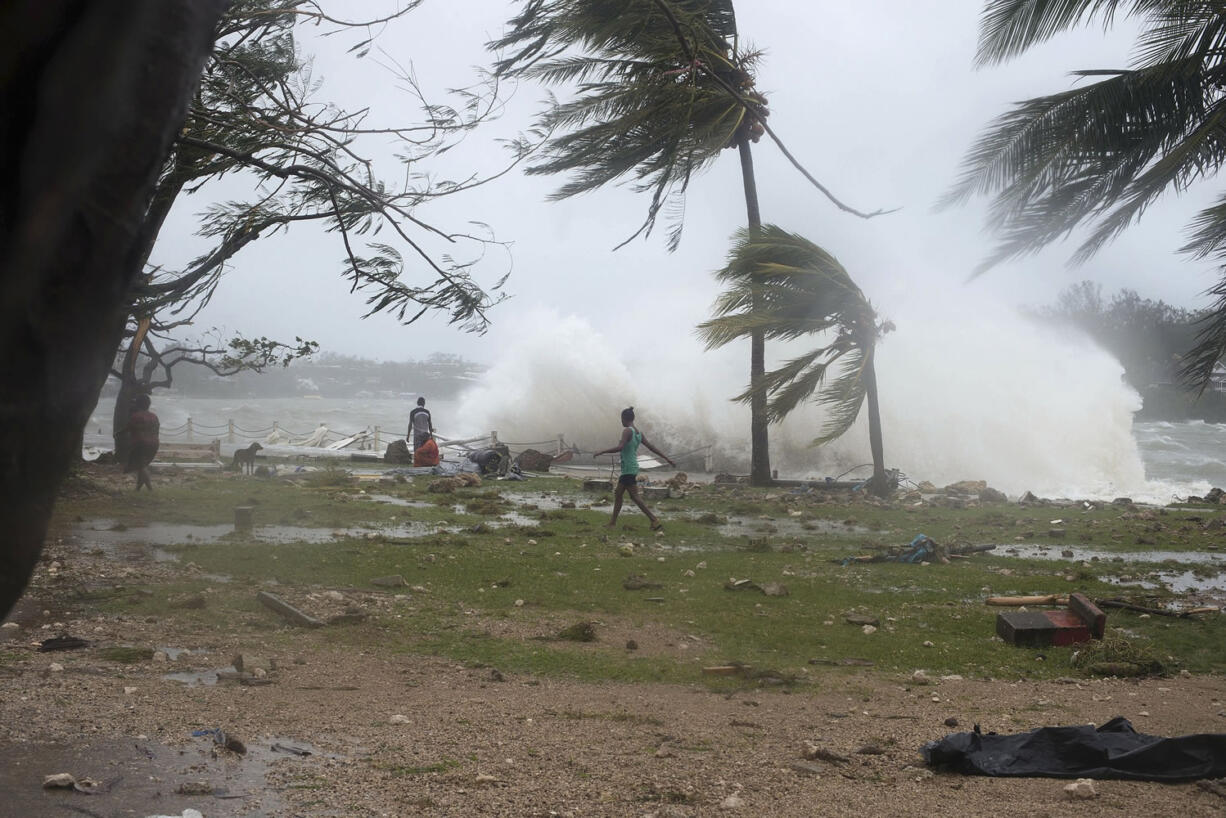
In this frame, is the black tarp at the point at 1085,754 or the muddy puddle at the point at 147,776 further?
the black tarp at the point at 1085,754

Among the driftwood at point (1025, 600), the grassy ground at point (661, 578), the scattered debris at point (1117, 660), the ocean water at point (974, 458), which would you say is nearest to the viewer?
the scattered debris at point (1117, 660)

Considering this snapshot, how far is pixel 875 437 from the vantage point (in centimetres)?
1909

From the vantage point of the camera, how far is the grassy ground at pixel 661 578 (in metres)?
6.37

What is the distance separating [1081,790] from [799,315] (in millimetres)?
15391

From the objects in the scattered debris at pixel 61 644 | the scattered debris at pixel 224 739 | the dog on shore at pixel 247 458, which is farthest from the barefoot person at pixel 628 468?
the dog on shore at pixel 247 458

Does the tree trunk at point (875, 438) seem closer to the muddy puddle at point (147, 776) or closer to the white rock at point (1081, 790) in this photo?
the white rock at point (1081, 790)

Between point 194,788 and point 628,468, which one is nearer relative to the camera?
point 194,788

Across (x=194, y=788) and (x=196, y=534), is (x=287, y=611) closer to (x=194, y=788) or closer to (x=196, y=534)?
(x=194, y=788)

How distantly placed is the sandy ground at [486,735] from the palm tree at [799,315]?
12368 millimetres

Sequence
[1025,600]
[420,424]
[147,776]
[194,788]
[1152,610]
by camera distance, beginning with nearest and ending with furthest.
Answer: [194,788]
[147,776]
[1152,610]
[1025,600]
[420,424]

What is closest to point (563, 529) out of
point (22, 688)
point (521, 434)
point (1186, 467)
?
point (22, 688)

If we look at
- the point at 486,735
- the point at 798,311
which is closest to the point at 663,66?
the point at 486,735

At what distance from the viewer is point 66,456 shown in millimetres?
1465

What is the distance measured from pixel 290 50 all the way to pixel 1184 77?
7.89 metres
